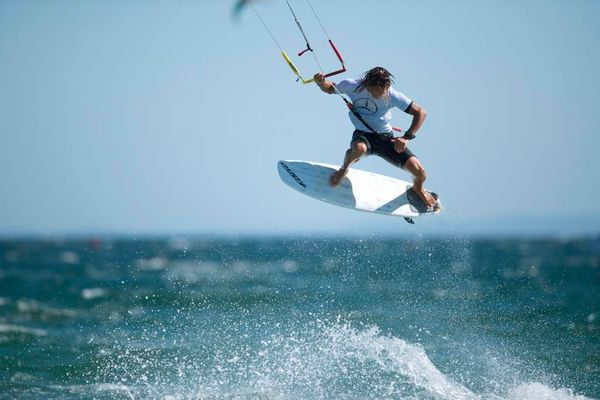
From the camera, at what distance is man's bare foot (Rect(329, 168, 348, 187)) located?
12234 mm

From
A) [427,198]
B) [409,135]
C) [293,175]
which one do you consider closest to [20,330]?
[293,175]

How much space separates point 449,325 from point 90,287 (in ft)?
66.9

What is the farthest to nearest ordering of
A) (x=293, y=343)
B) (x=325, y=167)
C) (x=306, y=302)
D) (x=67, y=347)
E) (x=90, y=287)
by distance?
1. (x=90, y=287)
2. (x=306, y=302)
3. (x=67, y=347)
4. (x=293, y=343)
5. (x=325, y=167)

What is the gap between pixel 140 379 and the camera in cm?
1309

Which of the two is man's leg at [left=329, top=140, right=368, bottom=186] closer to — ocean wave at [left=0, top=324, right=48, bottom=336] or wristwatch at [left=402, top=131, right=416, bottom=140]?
wristwatch at [left=402, top=131, right=416, bottom=140]

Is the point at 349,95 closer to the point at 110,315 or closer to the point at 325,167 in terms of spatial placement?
the point at 325,167

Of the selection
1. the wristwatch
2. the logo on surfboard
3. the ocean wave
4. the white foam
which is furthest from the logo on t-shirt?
the white foam

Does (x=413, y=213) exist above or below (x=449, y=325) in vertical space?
above

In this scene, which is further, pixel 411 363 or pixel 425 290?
pixel 425 290

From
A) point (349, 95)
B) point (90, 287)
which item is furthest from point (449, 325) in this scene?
point (90, 287)

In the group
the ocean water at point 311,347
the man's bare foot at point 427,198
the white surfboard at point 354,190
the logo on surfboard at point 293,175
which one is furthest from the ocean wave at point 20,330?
the man's bare foot at point 427,198

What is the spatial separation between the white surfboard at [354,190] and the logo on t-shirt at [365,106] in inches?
53.5

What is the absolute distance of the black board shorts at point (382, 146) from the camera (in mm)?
11883

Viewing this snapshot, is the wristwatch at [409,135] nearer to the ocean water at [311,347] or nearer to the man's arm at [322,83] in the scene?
the man's arm at [322,83]
